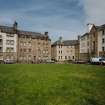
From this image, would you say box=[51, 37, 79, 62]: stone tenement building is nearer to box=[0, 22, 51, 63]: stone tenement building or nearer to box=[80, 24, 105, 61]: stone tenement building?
box=[0, 22, 51, 63]: stone tenement building

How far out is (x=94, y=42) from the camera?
112m

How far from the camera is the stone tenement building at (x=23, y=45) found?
121 m

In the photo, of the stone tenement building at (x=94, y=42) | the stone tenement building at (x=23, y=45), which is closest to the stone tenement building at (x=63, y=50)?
the stone tenement building at (x=23, y=45)

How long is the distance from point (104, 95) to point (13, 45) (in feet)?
365

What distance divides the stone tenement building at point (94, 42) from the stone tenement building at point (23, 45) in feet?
80.9

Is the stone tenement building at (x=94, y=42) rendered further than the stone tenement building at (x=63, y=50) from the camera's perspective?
No

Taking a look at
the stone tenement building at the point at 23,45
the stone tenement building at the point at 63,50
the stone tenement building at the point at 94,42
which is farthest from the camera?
the stone tenement building at the point at 63,50

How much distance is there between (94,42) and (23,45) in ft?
134

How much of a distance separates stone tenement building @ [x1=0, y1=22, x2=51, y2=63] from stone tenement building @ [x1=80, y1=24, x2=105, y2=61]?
24.6 m

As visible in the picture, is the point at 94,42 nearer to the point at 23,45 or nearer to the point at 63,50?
the point at 23,45

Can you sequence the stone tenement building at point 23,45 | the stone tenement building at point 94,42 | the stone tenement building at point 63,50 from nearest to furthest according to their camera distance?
the stone tenement building at point 94,42, the stone tenement building at point 23,45, the stone tenement building at point 63,50

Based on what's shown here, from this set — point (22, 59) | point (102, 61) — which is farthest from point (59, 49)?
point (102, 61)

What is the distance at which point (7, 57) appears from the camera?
121 metres

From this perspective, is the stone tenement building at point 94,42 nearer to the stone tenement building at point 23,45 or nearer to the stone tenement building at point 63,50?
the stone tenement building at point 23,45
